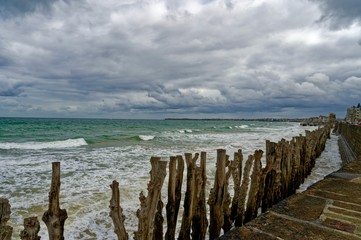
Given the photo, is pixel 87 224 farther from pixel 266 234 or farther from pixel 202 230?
pixel 266 234

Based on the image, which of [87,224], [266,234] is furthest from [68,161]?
[266,234]

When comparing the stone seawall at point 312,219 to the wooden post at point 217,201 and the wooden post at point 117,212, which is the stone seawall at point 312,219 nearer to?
the wooden post at point 217,201

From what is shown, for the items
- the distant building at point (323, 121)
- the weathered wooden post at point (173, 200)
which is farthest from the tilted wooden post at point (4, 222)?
the distant building at point (323, 121)

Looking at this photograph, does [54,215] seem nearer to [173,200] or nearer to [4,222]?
[4,222]

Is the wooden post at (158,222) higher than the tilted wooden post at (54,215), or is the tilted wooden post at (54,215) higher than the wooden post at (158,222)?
the tilted wooden post at (54,215)

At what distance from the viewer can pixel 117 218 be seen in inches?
125

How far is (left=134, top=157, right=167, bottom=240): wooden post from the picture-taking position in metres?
3.15

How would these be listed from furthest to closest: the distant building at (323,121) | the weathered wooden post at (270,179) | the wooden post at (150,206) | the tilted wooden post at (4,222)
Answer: the distant building at (323,121)
the weathered wooden post at (270,179)
the wooden post at (150,206)
the tilted wooden post at (4,222)

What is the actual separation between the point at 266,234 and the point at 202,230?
1.85m

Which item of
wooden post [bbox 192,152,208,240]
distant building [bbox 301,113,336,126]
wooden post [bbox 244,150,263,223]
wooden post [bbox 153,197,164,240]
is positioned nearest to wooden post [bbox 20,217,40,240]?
wooden post [bbox 153,197,164,240]

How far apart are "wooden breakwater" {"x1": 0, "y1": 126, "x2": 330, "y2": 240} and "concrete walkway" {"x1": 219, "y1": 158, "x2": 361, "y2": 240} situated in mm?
1054

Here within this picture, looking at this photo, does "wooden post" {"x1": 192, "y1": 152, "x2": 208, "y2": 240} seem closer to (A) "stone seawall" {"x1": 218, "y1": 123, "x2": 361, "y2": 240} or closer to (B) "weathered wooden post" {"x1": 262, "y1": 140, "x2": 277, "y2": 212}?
(A) "stone seawall" {"x1": 218, "y1": 123, "x2": 361, "y2": 240}

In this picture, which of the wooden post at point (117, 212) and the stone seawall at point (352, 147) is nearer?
the wooden post at point (117, 212)

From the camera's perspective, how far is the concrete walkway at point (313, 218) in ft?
8.81
